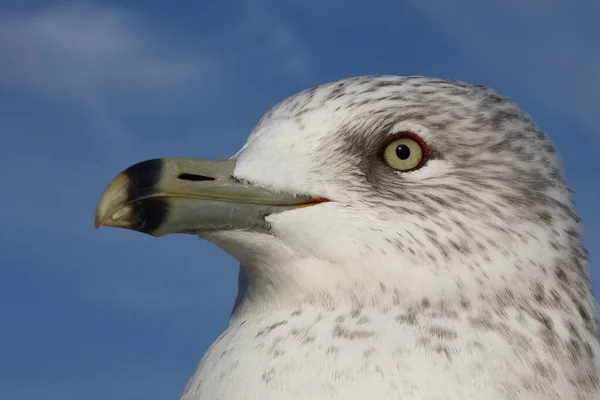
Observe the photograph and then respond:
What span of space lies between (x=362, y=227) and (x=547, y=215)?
83cm

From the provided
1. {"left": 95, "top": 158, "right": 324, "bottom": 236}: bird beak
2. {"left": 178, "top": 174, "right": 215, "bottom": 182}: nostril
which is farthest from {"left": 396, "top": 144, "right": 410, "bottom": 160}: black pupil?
{"left": 178, "top": 174, "right": 215, "bottom": 182}: nostril

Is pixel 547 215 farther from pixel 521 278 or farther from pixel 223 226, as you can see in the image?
pixel 223 226

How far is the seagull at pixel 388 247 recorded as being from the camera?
13.4 feet

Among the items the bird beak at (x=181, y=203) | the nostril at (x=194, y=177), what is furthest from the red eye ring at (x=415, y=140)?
the nostril at (x=194, y=177)

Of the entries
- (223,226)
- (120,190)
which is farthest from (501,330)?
(120,190)

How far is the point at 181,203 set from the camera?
14.5 feet

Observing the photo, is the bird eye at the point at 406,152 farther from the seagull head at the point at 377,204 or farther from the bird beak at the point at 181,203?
the bird beak at the point at 181,203

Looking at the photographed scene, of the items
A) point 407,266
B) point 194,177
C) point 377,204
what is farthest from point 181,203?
point 407,266

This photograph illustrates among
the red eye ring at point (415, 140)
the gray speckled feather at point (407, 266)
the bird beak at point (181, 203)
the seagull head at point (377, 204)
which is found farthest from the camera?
the red eye ring at point (415, 140)

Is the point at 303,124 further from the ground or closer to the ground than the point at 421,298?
further from the ground

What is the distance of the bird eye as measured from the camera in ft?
14.9

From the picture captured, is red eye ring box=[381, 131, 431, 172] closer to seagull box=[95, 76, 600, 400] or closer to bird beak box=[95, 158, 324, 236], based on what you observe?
seagull box=[95, 76, 600, 400]

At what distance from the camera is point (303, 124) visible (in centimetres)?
465

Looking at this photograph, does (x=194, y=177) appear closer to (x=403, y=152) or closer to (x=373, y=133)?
(x=373, y=133)
